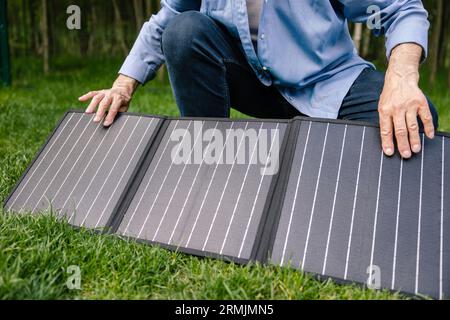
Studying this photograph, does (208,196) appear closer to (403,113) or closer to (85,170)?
(85,170)

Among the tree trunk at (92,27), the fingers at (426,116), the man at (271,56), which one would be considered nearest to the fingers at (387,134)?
the fingers at (426,116)

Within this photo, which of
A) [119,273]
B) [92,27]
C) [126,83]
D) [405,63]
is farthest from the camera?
[92,27]

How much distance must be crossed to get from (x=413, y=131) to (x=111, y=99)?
5.43ft

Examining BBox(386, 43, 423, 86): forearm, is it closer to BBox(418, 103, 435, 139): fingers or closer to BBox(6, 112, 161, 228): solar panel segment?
BBox(418, 103, 435, 139): fingers

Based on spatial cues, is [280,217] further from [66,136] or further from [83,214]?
[66,136]

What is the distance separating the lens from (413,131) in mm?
1977

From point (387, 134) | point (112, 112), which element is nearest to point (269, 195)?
point (387, 134)

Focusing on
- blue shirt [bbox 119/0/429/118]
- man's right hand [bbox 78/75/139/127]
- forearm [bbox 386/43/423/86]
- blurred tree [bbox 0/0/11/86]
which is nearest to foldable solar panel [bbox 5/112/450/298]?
man's right hand [bbox 78/75/139/127]

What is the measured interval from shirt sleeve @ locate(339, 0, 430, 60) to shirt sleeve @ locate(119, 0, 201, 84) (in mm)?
Result: 1070

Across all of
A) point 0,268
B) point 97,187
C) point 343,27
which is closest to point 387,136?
point 343,27

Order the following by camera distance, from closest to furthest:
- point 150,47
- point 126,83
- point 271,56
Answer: point 271,56, point 126,83, point 150,47

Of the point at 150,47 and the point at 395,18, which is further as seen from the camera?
the point at 150,47

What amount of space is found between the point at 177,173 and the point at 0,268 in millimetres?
891

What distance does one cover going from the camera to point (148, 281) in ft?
6.25
